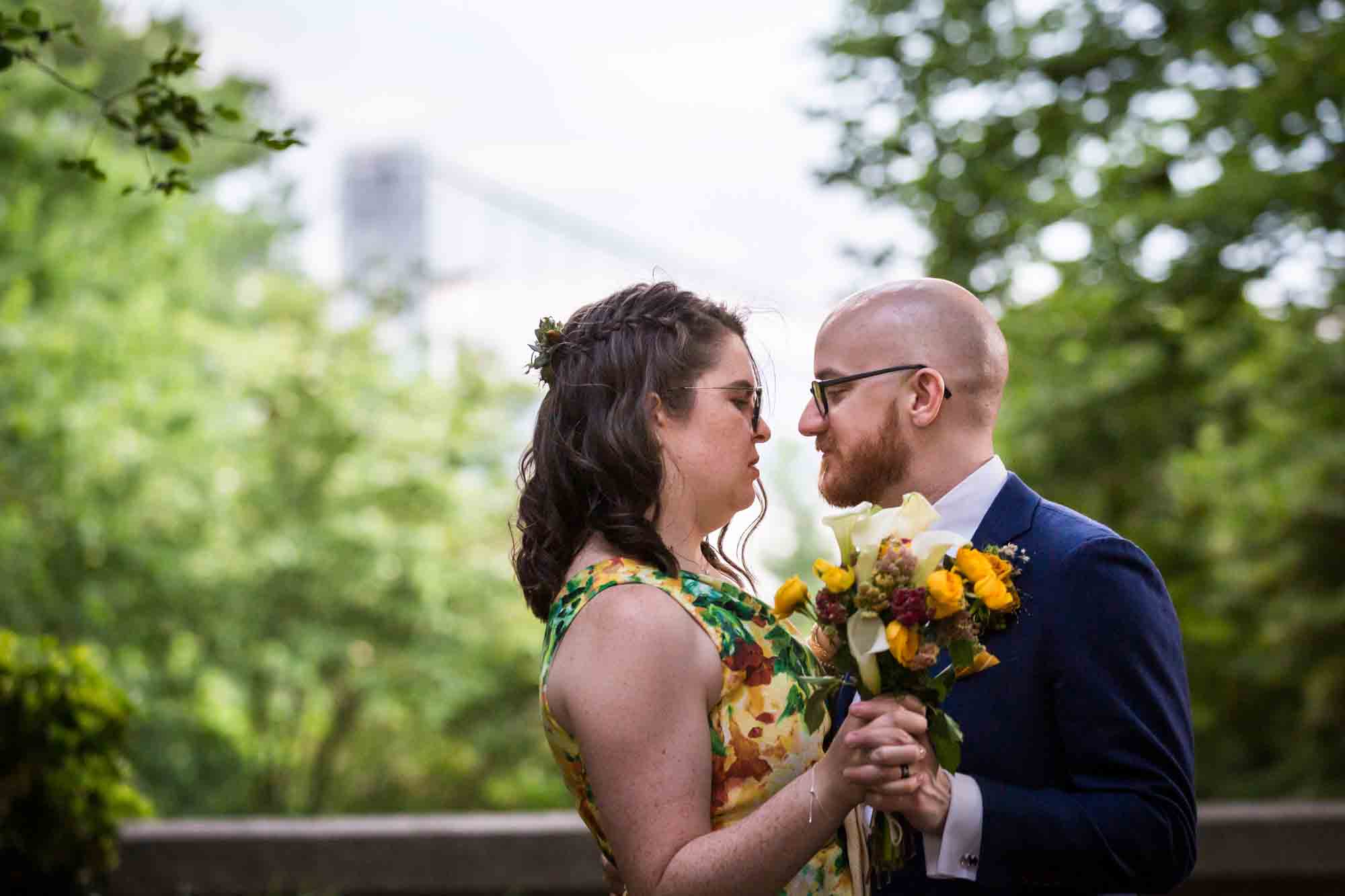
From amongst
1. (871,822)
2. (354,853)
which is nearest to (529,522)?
(871,822)

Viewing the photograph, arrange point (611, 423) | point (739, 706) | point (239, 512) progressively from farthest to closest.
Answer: point (239, 512), point (611, 423), point (739, 706)

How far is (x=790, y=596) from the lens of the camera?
2545mm

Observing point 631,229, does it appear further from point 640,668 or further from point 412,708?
point 640,668

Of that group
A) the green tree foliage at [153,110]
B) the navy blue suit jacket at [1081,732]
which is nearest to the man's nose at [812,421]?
the navy blue suit jacket at [1081,732]

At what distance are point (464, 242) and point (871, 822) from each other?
45.5 meters

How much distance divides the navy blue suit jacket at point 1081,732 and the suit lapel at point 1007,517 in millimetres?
52

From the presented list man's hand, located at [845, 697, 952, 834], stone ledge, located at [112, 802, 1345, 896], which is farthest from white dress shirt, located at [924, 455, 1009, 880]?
stone ledge, located at [112, 802, 1345, 896]

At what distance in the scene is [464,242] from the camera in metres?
46.9

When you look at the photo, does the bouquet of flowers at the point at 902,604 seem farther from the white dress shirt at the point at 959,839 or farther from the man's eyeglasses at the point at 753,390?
the man's eyeglasses at the point at 753,390

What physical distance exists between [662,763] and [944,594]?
2.30 feet

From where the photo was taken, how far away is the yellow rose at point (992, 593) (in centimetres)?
245

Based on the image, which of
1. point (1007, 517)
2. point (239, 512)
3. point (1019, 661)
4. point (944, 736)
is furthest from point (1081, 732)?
point (239, 512)

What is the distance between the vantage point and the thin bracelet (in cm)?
250

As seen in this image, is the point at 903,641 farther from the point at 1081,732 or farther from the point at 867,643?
the point at 1081,732
